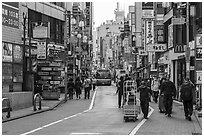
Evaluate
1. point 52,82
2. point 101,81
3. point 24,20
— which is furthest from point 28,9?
point 101,81

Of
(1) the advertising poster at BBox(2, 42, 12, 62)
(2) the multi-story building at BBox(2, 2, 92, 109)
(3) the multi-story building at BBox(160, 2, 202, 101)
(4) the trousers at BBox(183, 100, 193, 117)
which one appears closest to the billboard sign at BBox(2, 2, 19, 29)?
(2) the multi-story building at BBox(2, 2, 92, 109)

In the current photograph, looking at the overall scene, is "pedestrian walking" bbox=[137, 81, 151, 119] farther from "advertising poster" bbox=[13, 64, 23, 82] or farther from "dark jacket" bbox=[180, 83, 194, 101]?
"advertising poster" bbox=[13, 64, 23, 82]

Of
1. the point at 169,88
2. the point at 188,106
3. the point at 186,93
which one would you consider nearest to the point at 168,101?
the point at 169,88

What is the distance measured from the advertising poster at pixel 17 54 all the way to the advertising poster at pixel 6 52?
0.79m

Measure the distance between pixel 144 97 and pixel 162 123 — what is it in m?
2.14

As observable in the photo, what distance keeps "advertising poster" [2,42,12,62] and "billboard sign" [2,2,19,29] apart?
147cm

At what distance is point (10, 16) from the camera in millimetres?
32531

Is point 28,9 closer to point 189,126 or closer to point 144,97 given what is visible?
point 144,97

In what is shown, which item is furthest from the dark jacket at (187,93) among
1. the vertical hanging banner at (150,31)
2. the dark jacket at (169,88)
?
the vertical hanging banner at (150,31)

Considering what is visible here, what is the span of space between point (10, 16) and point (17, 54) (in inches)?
129

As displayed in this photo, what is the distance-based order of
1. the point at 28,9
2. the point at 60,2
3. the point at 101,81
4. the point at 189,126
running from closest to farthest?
the point at 189,126, the point at 28,9, the point at 60,2, the point at 101,81

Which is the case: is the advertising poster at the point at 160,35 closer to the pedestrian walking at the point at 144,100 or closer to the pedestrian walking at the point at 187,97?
the pedestrian walking at the point at 144,100

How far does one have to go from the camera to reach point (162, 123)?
1669cm

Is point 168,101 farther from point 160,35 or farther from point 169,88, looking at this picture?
point 160,35
